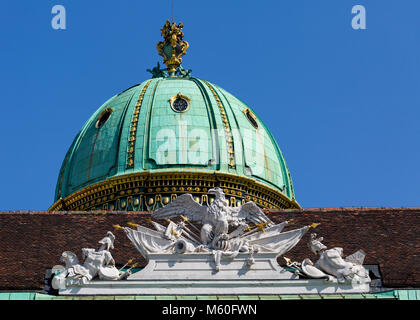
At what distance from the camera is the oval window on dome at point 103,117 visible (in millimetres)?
48406

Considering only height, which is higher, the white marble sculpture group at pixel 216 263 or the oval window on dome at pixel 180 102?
the oval window on dome at pixel 180 102

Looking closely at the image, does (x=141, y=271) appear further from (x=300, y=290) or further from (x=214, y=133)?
(x=214, y=133)

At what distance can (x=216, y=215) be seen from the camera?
113 ft

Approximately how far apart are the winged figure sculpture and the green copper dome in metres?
9.58

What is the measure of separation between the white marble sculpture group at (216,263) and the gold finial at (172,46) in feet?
58.5

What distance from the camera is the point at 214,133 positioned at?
1848 inches

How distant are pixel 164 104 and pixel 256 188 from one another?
4480 mm

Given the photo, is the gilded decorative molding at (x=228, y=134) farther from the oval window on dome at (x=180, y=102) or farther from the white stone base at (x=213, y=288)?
the white stone base at (x=213, y=288)

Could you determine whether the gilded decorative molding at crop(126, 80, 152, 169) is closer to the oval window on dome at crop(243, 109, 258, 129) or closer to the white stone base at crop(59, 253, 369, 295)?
the oval window on dome at crop(243, 109, 258, 129)

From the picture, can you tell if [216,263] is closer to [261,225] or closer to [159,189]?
[261,225]

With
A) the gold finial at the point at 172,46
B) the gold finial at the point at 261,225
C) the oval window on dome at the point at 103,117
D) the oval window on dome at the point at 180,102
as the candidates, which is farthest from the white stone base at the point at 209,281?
the gold finial at the point at 172,46

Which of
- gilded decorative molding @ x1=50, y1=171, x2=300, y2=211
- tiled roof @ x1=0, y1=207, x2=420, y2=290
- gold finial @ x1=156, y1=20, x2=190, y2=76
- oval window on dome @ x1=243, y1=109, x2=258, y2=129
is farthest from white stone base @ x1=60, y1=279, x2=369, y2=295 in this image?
gold finial @ x1=156, y1=20, x2=190, y2=76

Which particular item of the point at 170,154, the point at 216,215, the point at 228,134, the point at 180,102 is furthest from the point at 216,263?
the point at 180,102

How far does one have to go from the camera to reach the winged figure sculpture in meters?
34.1
